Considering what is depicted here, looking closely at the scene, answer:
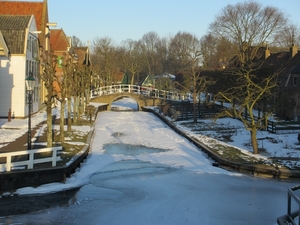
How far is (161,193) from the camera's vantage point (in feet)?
49.3

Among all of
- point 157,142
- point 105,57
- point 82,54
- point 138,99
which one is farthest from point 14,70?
point 105,57

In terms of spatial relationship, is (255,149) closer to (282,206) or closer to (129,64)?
(282,206)

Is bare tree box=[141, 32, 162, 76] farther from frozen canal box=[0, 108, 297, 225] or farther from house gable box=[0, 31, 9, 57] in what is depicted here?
frozen canal box=[0, 108, 297, 225]

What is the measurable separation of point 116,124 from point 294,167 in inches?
818

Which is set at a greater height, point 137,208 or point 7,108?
point 7,108

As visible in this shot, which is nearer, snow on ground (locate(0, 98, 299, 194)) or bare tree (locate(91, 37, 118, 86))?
snow on ground (locate(0, 98, 299, 194))

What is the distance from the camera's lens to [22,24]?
108 ft

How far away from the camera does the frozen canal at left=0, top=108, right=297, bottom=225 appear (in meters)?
12.2

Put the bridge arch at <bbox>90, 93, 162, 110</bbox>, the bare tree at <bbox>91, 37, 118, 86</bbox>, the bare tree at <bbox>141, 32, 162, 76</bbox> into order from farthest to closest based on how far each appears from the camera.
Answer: the bare tree at <bbox>141, 32, 162, 76</bbox>, the bare tree at <bbox>91, 37, 118, 86</bbox>, the bridge arch at <bbox>90, 93, 162, 110</bbox>

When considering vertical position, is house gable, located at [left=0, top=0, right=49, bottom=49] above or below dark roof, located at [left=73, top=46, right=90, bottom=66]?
above

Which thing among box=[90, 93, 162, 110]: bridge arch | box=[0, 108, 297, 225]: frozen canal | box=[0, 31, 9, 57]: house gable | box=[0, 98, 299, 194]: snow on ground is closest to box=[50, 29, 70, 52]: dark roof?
box=[90, 93, 162, 110]: bridge arch

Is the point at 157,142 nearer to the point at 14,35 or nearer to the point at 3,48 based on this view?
the point at 3,48

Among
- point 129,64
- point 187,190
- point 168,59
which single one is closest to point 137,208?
point 187,190

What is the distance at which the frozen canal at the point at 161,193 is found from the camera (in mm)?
12203
